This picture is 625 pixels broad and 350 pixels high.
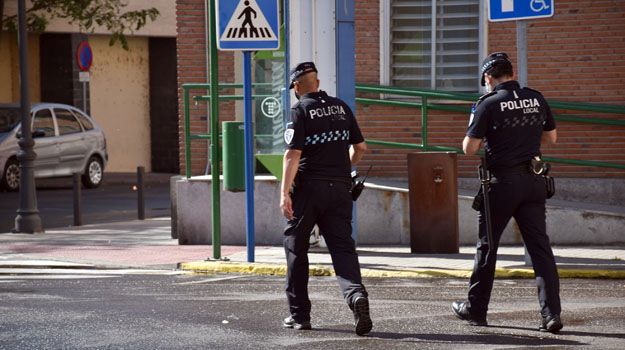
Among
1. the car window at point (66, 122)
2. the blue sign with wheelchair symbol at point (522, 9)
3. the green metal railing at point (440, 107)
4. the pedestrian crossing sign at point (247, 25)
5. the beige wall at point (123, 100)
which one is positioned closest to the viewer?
the blue sign with wheelchair symbol at point (522, 9)

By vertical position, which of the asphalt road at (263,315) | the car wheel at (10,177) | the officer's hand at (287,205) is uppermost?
the officer's hand at (287,205)

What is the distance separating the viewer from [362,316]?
379 inches

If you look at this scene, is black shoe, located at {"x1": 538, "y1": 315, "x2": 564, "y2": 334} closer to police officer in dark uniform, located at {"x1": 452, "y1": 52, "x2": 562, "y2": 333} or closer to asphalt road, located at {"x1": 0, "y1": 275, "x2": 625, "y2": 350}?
asphalt road, located at {"x1": 0, "y1": 275, "x2": 625, "y2": 350}

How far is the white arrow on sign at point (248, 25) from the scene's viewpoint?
46.8 ft

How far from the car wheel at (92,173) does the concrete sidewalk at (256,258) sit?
12202 mm

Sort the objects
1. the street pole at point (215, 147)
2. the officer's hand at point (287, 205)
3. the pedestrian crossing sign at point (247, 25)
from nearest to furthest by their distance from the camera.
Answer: the officer's hand at point (287, 205) → the pedestrian crossing sign at point (247, 25) → the street pole at point (215, 147)

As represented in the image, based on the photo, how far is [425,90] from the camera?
17938mm

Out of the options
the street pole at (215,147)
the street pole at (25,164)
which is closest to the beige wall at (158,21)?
the street pole at (25,164)

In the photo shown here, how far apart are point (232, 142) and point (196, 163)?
3.29 m

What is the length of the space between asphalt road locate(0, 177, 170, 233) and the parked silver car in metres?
0.45

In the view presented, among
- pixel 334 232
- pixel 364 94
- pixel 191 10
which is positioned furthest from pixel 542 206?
pixel 191 10

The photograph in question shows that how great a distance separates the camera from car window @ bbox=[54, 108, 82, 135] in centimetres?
2953

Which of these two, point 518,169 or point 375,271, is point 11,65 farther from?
point 518,169

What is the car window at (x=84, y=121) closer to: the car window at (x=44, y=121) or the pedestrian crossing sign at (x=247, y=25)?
the car window at (x=44, y=121)
